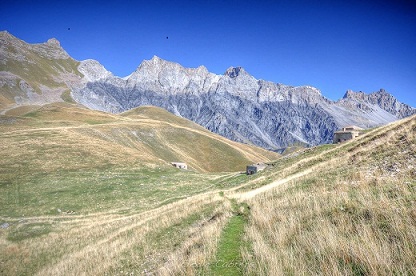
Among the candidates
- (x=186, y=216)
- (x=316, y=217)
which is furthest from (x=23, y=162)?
(x=316, y=217)

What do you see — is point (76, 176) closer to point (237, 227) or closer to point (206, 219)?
point (206, 219)

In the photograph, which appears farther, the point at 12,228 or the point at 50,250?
the point at 12,228

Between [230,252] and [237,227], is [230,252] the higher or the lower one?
the lower one

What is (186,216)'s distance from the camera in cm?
2005

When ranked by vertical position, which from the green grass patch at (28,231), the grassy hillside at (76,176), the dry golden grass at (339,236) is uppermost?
the dry golden grass at (339,236)

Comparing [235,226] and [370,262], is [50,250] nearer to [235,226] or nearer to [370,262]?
[235,226]

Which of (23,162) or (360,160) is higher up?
(360,160)

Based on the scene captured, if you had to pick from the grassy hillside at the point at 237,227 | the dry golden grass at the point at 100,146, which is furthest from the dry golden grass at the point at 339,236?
the dry golden grass at the point at 100,146

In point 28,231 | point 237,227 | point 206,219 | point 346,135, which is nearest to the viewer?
point 237,227

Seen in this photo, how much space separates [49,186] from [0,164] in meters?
13.2

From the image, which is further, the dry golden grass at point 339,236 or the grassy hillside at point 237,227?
the grassy hillside at point 237,227

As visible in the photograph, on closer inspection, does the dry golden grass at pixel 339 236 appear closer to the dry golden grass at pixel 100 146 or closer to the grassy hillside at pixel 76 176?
the grassy hillside at pixel 76 176

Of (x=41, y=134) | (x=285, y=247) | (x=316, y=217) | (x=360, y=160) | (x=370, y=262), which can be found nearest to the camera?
(x=370, y=262)

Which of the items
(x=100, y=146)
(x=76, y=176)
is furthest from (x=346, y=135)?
(x=100, y=146)
